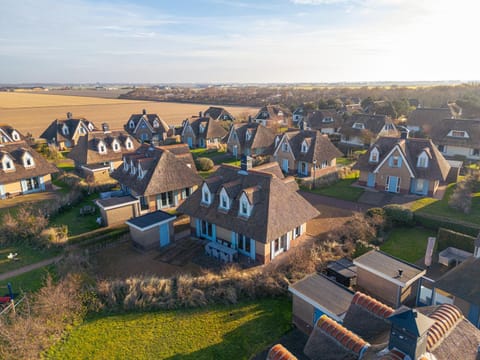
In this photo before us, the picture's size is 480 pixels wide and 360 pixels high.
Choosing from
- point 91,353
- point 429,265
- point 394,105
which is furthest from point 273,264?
point 394,105

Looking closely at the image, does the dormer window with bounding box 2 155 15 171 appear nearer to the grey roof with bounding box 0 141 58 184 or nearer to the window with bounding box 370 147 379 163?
the grey roof with bounding box 0 141 58 184

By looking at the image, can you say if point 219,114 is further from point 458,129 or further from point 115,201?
point 115,201

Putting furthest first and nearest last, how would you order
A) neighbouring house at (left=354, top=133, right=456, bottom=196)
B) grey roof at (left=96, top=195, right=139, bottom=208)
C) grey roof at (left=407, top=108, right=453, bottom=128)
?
grey roof at (left=407, top=108, right=453, bottom=128) < neighbouring house at (left=354, top=133, right=456, bottom=196) < grey roof at (left=96, top=195, right=139, bottom=208)

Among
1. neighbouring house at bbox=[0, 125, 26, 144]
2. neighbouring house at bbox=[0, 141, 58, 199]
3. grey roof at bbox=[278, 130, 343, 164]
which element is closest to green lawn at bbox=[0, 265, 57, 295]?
neighbouring house at bbox=[0, 141, 58, 199]

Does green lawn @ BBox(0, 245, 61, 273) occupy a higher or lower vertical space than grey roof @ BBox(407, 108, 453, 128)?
lower

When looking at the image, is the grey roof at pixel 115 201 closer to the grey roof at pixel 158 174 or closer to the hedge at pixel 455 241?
the grey roof at pixel 158 174

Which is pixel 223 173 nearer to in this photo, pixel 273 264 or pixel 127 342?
pixel 273 264

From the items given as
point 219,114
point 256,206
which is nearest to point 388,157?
point 256,206
